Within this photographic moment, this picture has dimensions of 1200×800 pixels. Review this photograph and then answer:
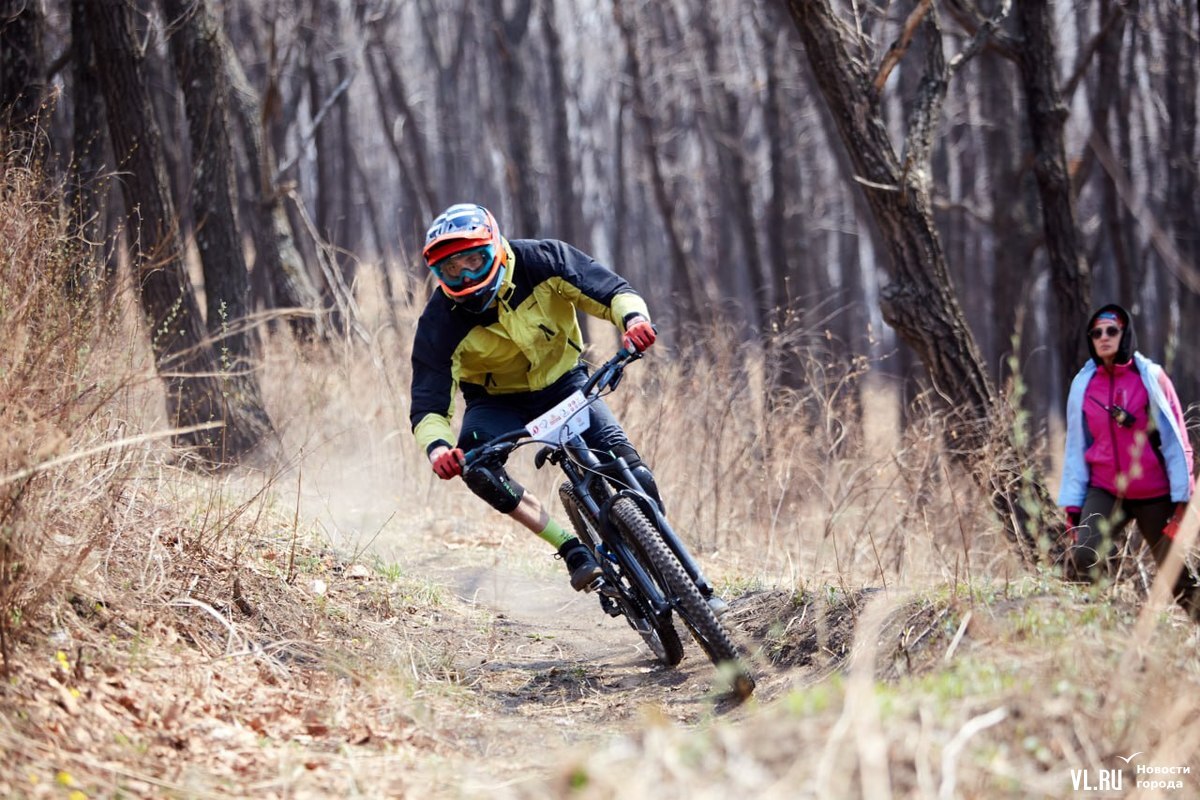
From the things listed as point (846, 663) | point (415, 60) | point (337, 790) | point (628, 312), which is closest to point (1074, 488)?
point (846, 663)

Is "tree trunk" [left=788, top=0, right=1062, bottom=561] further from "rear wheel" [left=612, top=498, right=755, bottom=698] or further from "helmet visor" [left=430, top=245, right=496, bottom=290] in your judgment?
"rear wheel" [left=612, top=498, right=755, bottom=698]

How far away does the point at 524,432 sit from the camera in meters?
5.01

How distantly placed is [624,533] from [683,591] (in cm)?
43

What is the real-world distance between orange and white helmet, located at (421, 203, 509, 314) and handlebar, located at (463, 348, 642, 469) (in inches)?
27.9

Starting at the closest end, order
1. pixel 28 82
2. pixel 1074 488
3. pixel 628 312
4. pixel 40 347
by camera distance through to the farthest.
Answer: pixel 40 347 → pixel 628 312 → pixel 1074 488 → pixel 28 82

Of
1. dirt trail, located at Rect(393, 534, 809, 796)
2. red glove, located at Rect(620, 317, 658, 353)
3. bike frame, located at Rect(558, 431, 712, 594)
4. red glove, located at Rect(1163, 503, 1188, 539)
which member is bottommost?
dirt trail, located at Rect(393, 534, 809, 796)

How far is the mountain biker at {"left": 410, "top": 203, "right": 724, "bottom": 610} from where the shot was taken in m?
5.28

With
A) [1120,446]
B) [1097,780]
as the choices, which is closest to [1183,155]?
[1120,446]

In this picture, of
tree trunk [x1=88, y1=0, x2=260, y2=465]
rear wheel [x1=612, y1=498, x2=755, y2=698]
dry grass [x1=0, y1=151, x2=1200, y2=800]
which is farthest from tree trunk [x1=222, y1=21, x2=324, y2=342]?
rear wheel [x1=612, y1=498, x2=755, y2=698]

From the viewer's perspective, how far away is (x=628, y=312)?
5285 mm

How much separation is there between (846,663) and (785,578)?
2869mm

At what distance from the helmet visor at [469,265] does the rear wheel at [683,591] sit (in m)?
1.25

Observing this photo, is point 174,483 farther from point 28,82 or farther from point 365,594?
point 28,82

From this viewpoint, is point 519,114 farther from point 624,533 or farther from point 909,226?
point 624,533
